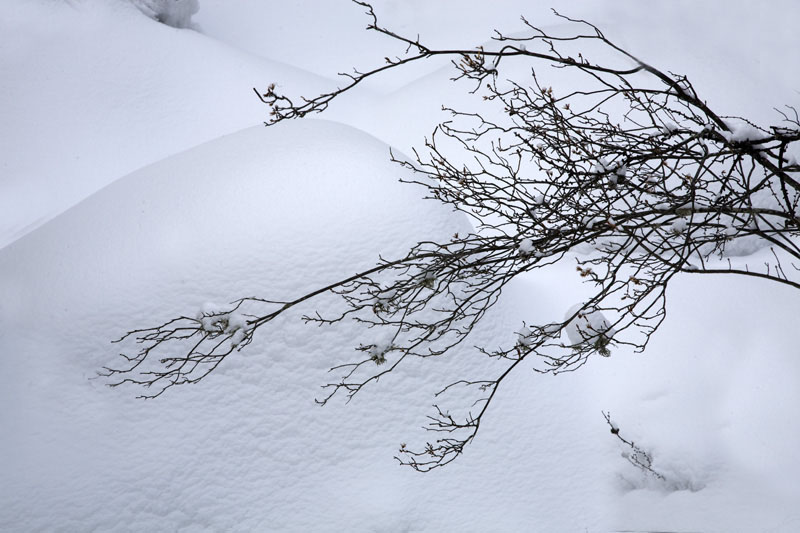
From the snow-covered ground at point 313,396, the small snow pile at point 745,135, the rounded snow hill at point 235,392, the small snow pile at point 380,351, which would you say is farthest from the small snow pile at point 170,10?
the small snow pile at point 745,135

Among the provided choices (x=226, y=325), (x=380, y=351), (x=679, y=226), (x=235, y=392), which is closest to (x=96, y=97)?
(x=235, y=392)

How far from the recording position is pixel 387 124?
1403 centimetres

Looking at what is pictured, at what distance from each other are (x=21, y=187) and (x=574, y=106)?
1021 centimetres

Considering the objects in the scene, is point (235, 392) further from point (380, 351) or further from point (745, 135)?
point (745, 135)

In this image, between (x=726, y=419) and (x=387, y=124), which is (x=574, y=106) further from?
(x=726, y=419)

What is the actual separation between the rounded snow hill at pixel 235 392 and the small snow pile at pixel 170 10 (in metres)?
10.2

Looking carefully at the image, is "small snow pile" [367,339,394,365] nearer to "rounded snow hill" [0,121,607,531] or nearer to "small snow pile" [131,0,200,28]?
"rounded snow hill" [0,121,607,531]

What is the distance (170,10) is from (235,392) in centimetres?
1302

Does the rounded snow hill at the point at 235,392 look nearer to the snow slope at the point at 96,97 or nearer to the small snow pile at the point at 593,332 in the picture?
the small snow pile at the point at 593,332

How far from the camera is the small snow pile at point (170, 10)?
15.4 metres

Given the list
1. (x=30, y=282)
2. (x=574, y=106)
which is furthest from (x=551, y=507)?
(x=574, y=106)

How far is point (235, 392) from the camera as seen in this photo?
19.2 feet

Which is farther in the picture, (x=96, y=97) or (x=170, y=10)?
(x=170, y=10)

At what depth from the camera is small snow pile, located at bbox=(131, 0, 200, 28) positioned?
15.4m
